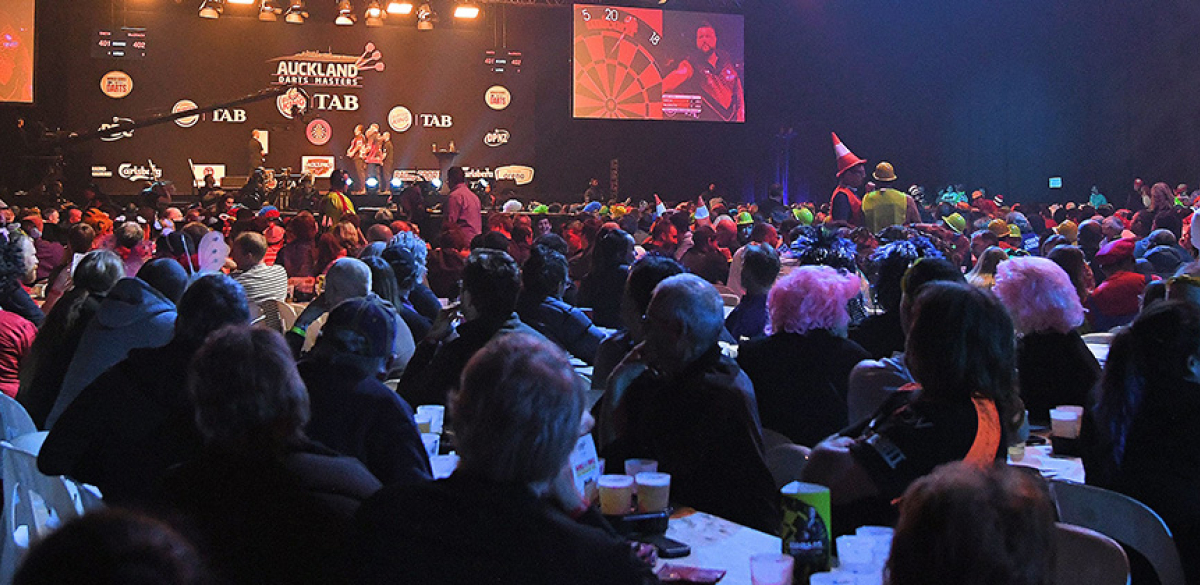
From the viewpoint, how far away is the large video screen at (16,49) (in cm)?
1692

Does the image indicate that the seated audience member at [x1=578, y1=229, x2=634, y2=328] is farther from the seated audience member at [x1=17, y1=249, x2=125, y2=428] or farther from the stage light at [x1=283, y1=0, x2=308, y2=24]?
the stage light at [x1=283, y1=0, x2=308, y2=24]

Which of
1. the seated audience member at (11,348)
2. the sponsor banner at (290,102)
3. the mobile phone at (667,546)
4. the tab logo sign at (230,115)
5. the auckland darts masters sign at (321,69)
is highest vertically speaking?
the auckland darts masters sign at (321,69)

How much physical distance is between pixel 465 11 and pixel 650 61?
3.28 meters

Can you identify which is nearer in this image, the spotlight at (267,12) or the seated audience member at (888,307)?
the seated audience member at (888,307)

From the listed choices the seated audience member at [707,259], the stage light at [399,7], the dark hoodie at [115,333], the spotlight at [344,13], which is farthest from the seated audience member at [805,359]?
the stage light at [399,7]

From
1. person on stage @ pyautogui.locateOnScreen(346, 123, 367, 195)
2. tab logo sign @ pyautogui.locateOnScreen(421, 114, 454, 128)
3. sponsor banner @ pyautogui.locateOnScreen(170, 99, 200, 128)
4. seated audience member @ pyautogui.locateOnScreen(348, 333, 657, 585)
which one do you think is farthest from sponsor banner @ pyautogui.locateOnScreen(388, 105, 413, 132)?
seated audience member @ pyautogui.locateOnScreen(348, 333, 657, 585)

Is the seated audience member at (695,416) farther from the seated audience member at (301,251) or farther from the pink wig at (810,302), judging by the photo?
the seated audience member at (301,251)

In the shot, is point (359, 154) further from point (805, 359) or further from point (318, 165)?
point (805, 359)

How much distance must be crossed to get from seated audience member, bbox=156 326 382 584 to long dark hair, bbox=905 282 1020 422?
3.96ft

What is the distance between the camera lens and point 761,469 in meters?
2.67

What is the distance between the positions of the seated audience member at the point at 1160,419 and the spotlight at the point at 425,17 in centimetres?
1597

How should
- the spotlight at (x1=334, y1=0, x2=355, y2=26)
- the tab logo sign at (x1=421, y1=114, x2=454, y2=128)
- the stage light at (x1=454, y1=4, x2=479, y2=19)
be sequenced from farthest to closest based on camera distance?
the tab logo sign at (x1=421, y1=114, x2=454, y2=128)
the stage light at (x1=454, y1=4, x2=479, y2=19)
the spotlight at (x1=334, y1=0, x2=355, y2=26)

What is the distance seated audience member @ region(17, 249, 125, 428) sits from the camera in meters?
4.10

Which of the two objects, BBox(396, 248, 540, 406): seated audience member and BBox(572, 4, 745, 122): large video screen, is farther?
BBox(572, 4, 745, 122): large video screen
